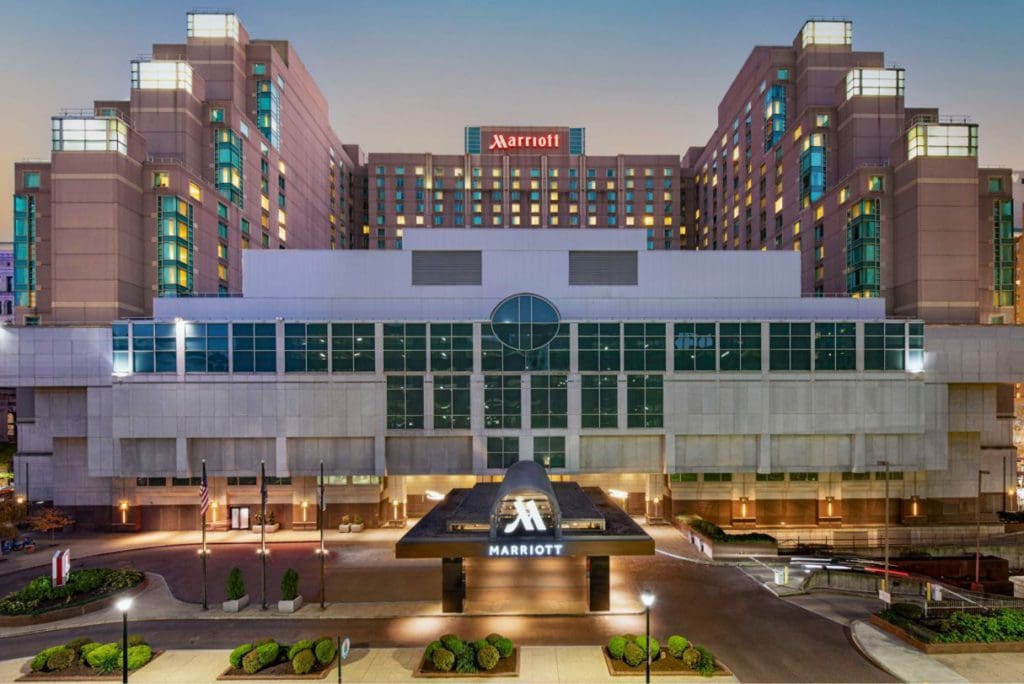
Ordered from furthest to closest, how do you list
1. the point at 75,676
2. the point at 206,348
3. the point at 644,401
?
the point at 644,401 → the point at 206,348 → the point at 75,676

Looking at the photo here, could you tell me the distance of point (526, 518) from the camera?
29.0 m

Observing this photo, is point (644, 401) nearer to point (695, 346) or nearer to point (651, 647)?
point (695, 346)

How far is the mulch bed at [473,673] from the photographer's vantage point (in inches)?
919

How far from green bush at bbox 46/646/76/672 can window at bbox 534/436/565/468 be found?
32202 millimetres

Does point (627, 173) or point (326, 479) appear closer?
point (326, 479)

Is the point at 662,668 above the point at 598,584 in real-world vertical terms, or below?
below

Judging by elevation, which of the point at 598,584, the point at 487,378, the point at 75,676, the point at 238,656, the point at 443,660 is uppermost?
the point at 487,378

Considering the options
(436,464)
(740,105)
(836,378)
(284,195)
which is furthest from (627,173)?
(436,464)

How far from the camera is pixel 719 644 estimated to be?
27.2m

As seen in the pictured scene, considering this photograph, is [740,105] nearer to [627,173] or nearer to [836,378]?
[627,173]

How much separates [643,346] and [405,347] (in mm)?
20340

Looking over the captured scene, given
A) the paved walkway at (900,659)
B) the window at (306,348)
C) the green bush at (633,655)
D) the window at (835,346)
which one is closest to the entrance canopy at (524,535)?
the green bush at (633,655)

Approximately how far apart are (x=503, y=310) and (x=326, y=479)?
22023mm

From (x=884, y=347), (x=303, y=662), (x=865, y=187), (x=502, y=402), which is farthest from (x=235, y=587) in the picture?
(x=865, y=187)
